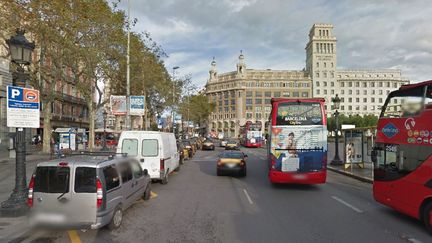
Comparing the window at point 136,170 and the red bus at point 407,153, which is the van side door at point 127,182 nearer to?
the window at point 136,170

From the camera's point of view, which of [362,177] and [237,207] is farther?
[362,177]

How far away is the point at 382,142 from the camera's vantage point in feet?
29.1

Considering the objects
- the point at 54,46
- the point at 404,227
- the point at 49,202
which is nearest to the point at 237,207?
the point at 404,227

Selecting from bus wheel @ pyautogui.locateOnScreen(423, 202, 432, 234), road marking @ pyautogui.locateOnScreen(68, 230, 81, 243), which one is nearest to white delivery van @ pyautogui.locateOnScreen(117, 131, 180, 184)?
road marking @ pyautogui.locateOnScreen(68, 230, 81, 243)

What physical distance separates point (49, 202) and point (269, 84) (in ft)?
443

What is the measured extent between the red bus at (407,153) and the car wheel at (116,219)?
659 centimetres

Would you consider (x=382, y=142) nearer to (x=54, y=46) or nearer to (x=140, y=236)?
(x=140, y=236)

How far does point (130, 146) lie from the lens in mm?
12711

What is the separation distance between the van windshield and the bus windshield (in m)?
7.98

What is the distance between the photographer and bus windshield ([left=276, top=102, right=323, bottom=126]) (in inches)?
476

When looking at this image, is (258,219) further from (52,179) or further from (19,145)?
(19,145)

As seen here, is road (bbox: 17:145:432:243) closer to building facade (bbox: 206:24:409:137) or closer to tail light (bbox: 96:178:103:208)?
tail light (bbox: 96:178:103:208)

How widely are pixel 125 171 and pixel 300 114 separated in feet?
23.2

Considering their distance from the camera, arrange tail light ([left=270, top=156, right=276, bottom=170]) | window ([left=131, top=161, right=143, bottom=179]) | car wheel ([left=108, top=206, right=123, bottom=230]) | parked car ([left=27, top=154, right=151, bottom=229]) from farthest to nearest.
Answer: tail light ([left=270, top=156, right=276, bottom=170]), window ([left=131, top=161, right=143, bottom=179]), car wheel ([left=108, top=206, right=123, bottom=230]), parked car ([left=27, top=154, right=151, bottom=229])
